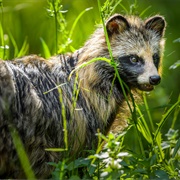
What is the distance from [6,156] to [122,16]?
1.67 metres

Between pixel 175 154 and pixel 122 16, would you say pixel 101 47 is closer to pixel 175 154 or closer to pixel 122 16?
pixel 122 16

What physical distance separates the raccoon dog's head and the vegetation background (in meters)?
0.92

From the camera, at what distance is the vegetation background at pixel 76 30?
8.70 m

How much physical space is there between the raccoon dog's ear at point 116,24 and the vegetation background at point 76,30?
0.90m

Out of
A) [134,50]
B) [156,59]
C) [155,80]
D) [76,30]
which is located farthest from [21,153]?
[76,30]

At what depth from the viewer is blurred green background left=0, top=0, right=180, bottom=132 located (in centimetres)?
883

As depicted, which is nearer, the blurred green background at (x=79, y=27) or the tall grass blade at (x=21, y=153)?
the tall grass blade at (x=21, y=153)

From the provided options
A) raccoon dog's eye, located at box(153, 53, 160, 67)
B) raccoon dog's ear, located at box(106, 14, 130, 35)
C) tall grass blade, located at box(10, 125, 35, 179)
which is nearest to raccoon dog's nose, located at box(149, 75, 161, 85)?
raccoon dog's eye, located at box(153, 53, 160, 67)

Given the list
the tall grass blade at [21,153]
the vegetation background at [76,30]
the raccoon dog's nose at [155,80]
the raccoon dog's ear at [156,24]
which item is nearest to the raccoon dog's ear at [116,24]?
the raccoon dog's ear at [156,24]

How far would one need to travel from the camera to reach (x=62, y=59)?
7.00 m

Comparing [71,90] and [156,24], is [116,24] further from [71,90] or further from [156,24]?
[71,90]

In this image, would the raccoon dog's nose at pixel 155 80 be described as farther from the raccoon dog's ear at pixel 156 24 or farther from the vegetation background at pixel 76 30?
the vegetation background at pixel 76 30

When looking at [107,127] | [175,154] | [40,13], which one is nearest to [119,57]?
[107,127]

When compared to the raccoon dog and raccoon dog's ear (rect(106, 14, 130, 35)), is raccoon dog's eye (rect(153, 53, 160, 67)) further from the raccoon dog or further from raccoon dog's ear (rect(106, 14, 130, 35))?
raccoon dog's ear (rect(106, 14, 130, 35))
